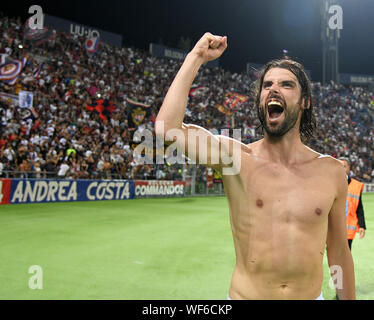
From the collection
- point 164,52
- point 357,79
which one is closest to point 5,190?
point 164,52

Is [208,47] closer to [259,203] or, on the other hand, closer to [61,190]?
[259,203]

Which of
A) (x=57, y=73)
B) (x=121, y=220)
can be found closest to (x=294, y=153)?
(x=121, y=220)

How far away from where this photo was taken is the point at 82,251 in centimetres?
689

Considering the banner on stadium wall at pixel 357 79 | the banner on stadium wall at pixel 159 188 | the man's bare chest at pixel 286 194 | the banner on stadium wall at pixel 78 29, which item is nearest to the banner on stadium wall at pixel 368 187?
the banner on stadium wall at pixel 159 188

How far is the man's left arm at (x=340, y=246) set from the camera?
2.04 m

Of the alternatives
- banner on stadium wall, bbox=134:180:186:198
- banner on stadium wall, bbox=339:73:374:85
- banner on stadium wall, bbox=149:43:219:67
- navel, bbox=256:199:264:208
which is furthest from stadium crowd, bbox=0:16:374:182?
banner on stadium wall, bbox=339:73:374:85

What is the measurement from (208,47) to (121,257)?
212 inches

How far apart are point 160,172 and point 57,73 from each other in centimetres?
826

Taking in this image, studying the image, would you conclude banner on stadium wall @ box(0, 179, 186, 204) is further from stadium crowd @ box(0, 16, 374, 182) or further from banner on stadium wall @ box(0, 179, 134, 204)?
stadium crowd @ box(0, 16, 374, 182)

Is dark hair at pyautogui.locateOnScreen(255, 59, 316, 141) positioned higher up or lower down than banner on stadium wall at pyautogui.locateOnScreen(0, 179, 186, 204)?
higher up

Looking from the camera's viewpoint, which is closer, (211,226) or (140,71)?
(211,226)

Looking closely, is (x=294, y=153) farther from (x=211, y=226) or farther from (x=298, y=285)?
(x=211, y=226)

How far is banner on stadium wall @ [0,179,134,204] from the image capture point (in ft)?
45.0

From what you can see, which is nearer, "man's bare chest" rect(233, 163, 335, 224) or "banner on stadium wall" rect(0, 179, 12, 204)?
"man's bare chest" rect(233, 163, 335, 224)
